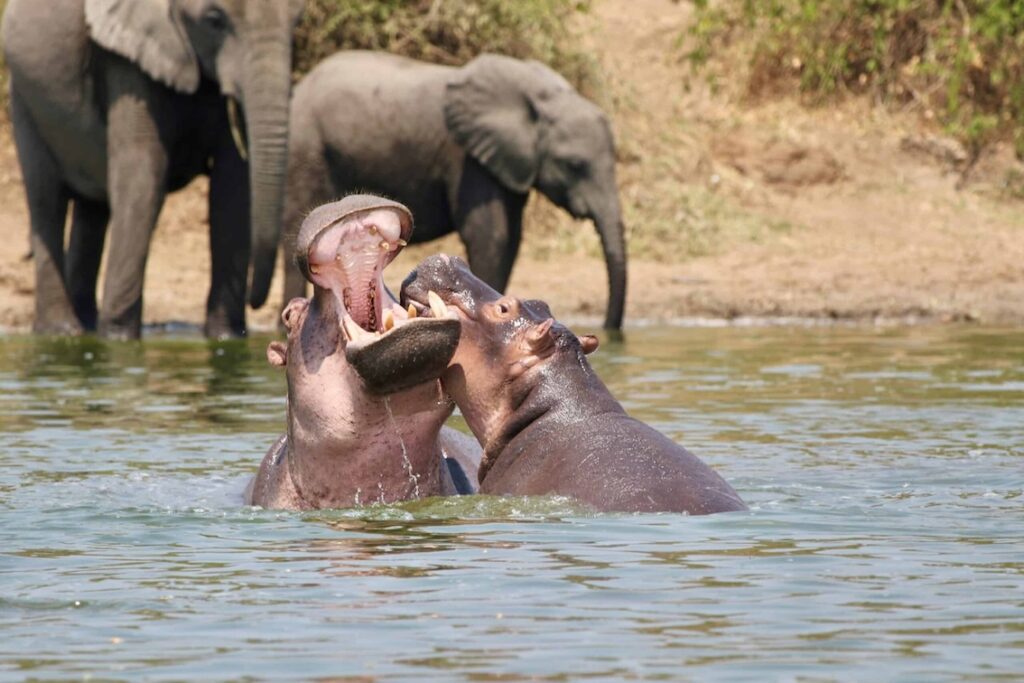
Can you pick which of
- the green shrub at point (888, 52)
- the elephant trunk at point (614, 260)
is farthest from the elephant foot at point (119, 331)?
the green shrub at point (888, 52)

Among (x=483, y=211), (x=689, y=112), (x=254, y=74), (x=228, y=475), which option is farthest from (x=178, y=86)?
(x=689, y=112)

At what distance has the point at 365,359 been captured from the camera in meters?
5.67

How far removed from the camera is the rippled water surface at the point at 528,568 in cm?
427

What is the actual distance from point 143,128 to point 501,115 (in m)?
2.90

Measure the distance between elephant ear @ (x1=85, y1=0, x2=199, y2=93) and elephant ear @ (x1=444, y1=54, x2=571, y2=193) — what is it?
2.58m

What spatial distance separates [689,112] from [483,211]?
20.1ft

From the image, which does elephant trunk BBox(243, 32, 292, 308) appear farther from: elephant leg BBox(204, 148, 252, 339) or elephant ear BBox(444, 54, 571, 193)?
elephant ear BBox(444, 54, 571, 193)

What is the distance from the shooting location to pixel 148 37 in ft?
46.0

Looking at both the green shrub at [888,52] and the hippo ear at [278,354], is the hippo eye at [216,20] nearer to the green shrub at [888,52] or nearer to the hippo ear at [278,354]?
the green shrub at [888,52]

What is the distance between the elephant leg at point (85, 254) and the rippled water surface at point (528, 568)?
252 inches

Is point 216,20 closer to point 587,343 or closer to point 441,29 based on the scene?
point 441,29

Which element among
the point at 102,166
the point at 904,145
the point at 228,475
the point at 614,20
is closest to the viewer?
the point at 228,475

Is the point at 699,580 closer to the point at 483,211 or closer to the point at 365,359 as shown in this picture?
the point at 365,359

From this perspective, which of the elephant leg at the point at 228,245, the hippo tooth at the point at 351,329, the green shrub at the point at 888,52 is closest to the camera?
the hippo tooth at the point at 351,329
